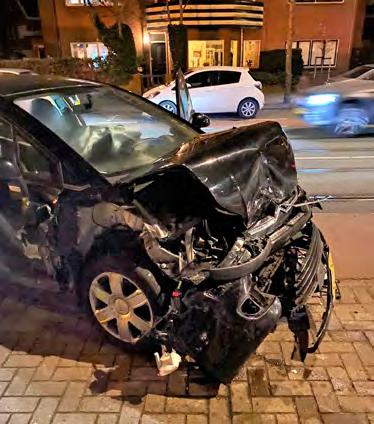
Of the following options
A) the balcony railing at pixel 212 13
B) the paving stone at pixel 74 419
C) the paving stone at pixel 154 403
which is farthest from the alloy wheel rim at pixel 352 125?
the balcony railing at pixel 212 13

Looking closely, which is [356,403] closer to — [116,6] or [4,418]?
[4,418]

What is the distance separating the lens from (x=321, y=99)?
32.3 feet

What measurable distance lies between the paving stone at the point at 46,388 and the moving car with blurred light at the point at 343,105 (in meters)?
8.86

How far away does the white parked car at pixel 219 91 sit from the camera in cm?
1313

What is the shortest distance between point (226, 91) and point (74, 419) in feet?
39.0

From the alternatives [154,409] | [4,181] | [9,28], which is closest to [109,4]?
[9,28]

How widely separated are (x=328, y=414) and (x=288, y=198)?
142cm

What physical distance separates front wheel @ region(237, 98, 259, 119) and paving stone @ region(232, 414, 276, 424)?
38.7 ft

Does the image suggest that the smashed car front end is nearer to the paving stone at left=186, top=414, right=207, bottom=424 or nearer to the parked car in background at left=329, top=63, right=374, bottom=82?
the paving stone at left=186, top=414, right=207, bottom=424

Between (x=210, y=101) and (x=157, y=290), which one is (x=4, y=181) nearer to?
(x=157, y=290)

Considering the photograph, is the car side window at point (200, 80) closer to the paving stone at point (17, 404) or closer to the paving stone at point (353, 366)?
the paving stone at point (353, 366)

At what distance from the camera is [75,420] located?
250cm

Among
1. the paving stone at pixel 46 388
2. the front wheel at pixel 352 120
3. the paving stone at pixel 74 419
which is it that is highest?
the front wheel at pixel 352 120

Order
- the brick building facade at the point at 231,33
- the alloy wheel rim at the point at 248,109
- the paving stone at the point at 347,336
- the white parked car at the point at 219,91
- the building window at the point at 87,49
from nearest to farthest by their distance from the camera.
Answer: the paving stone at the point at 347,336 < the white parked car at the point at 219,91 < the alloy wheel rim at the point at 248,109 < the brick building facade at the point at 231,33 < the building window at the point at 87,49
